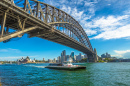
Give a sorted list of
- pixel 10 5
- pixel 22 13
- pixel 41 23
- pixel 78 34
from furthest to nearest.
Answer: pixel 78 34 < pixel 41 23 < pixel 22 13 < pixel 10 5

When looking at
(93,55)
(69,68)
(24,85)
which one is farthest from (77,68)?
(93,55)

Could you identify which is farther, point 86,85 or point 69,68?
point 69,68

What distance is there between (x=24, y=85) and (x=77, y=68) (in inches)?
887

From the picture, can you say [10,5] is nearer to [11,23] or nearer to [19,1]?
[19,1]

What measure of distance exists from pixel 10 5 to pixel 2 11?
1819 mm

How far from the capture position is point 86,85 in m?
12.3

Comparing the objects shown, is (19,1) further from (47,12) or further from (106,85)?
(106,85)

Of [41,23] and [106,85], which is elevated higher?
[41,23]

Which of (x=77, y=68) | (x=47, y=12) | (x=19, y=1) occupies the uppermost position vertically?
(x=47, y=12)

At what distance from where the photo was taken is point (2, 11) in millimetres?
17328

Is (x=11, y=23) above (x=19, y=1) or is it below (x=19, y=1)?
below

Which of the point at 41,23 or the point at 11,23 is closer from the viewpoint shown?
the point at 11,23

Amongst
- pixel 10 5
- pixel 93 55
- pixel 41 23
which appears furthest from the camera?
pixel 93 55

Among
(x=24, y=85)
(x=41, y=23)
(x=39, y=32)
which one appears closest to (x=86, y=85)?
(x=24, y=85)
